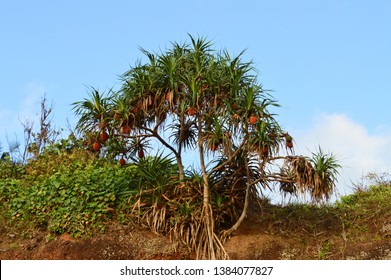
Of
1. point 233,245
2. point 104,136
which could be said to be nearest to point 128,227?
point 104,136

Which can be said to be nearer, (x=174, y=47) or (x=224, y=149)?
(x=224, y=149)

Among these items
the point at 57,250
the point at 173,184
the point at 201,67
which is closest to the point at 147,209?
the point at 173,184

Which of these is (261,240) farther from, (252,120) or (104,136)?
(104,136)

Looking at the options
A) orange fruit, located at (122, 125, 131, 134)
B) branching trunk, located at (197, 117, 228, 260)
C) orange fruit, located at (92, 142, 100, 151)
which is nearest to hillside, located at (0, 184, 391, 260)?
branching trunk, located at (197, 117, 228, 260)

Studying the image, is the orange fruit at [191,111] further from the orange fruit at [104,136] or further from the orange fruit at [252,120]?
the orange fruit at [104,136]

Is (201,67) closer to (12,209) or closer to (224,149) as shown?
(224,149)

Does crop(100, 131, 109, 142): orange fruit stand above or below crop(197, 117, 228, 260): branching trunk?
above

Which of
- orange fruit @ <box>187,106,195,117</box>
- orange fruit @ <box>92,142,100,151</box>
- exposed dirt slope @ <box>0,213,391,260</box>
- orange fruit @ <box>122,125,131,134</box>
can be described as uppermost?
orange fruit @ <box>187,106,195,117</box>

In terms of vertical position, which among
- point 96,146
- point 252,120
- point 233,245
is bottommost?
point 233,245

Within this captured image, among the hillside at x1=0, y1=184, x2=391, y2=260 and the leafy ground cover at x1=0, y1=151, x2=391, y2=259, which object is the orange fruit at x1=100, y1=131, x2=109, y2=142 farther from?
the hillside at x1=0, y1=184, x2=391, y2=260

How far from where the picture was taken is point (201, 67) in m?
12.7

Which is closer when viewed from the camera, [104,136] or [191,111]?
[191,111]

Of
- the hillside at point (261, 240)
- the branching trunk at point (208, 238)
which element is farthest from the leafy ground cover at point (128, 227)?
the branching trunk at point (208, 238)
